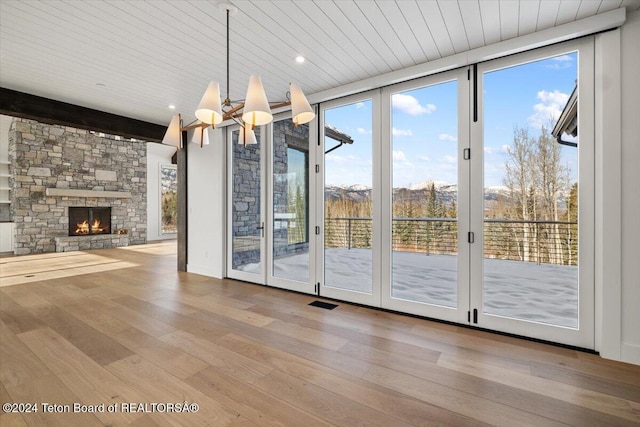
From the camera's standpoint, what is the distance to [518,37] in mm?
2672

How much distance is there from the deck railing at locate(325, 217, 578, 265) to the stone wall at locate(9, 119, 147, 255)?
30.4 ft

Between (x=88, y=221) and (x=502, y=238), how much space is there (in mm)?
10970

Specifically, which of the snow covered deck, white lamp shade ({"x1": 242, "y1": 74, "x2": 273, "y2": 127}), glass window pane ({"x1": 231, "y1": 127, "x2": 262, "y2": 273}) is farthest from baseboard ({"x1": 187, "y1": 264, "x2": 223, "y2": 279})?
white lamp shade ({"x1": 242, "y1": 74, "x2": 273, "y2": 127})

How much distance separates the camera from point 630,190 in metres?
2.33

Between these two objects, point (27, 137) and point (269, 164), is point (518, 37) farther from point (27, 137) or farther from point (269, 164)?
point (27, 137)

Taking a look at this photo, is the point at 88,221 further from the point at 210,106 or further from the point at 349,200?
the point at 210,106

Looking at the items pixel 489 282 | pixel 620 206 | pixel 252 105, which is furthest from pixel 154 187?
pixel 620 206

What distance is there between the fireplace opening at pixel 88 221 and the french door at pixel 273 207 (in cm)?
684

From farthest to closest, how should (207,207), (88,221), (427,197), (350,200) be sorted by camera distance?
(88,221)
(207,207)
(350,200)
(427,197)

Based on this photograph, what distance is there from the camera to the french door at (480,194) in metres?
2.66

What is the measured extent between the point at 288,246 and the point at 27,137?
8333 mm

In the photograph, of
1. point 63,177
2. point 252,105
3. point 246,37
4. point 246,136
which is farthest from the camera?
point 63,177

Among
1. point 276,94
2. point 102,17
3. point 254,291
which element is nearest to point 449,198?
point 276,94

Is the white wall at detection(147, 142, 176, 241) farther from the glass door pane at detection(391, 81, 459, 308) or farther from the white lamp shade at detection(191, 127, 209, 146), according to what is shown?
the glass door pane at detection(391, 81, 459, 308)
